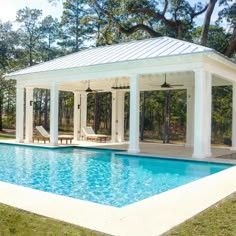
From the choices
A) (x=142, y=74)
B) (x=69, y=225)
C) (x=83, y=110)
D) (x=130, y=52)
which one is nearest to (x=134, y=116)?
(x=142, y=74)

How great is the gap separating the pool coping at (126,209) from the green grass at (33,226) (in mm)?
136

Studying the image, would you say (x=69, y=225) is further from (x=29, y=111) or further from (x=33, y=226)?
(x=29, y=111)

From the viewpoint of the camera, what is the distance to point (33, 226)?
13.8 ft

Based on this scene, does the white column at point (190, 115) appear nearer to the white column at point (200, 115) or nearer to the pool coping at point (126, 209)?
the white column at point (200, 115)

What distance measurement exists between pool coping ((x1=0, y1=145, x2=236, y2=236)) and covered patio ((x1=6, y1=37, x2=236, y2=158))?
6.43 metres

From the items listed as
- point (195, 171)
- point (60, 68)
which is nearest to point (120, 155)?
point (195, 171)

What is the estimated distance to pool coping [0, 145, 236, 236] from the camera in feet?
13.6

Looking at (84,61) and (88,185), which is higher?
(84,61)

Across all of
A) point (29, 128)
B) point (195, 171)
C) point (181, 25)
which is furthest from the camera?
point (181, 25)

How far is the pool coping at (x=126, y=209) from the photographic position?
13.6ft

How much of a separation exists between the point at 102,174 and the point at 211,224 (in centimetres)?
559

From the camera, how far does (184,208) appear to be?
16.4 feet

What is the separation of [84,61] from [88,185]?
9.27 m

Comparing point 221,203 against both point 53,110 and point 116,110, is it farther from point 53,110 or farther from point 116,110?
point 116,110
